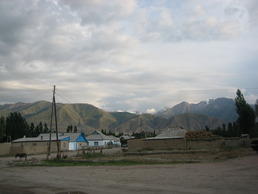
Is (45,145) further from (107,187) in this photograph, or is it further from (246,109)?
(107,187)

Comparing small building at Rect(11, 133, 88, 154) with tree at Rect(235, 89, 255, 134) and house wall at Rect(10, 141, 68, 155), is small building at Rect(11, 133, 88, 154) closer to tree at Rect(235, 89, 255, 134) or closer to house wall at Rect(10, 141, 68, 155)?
house wall at Rect(10, 141, 68, 155)

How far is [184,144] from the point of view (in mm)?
50500

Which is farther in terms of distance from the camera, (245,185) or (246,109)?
(246,109)

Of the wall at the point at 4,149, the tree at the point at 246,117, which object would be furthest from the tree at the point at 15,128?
the tree at the point at 246,117

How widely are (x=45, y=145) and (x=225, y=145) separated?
137 feet

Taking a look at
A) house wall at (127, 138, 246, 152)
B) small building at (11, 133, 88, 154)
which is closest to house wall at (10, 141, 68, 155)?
small building at (11, 133, 88, 154)

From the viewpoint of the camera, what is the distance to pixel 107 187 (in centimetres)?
1507

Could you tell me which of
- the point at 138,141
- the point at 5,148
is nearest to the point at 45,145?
the point at 5,148

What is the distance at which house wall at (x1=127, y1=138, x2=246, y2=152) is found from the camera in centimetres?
4769

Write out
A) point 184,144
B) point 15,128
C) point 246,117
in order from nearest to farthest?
point 184,144 < point 246,117 < point 15,128

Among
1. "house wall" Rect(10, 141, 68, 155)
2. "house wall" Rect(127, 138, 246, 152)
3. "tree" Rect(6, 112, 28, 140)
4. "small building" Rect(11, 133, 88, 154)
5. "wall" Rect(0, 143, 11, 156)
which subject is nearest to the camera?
"house wall" Rect(127, 138, 246, 152)

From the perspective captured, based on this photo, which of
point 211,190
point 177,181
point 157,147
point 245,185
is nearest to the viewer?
point 211,190

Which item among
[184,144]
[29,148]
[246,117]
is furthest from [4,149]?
[246,117]

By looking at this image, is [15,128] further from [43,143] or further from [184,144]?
[184,144]
